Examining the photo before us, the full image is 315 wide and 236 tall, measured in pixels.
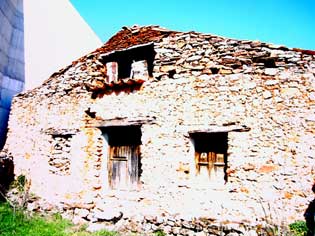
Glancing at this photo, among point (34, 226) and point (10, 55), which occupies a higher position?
point (10, 55)

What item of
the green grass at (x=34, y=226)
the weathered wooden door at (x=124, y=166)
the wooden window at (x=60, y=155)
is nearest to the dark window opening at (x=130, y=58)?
the weathered wooden door at (x=124, y=166)

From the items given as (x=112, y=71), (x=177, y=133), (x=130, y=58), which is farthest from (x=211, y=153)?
(x=112, y=71)

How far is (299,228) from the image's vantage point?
458cm

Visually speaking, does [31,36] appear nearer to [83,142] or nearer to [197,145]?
[83,142]

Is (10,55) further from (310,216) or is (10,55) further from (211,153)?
(310,216)

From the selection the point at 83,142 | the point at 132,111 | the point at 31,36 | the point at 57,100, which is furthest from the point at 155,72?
the point at 31,36

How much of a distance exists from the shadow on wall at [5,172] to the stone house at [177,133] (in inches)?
15.3

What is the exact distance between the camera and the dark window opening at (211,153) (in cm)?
567

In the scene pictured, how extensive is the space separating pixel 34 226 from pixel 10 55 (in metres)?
5.59

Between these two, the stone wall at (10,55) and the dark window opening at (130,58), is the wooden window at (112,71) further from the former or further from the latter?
the stone wall at (10,55)

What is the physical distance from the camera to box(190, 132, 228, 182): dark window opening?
18.6 feet

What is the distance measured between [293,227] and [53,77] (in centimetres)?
694

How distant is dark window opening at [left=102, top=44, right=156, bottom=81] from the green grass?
3.72m

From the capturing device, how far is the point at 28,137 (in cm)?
829
